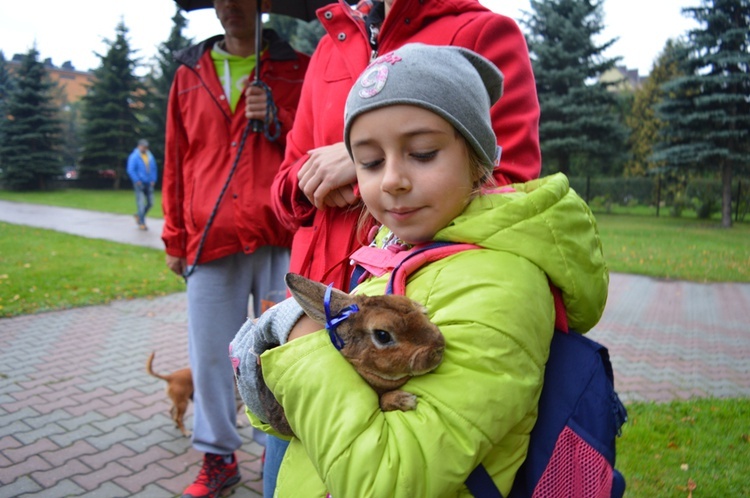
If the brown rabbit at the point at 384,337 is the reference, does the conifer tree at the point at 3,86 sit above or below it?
above

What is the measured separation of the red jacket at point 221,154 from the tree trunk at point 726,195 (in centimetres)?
1880

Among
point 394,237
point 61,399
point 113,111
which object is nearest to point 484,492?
point 394,237

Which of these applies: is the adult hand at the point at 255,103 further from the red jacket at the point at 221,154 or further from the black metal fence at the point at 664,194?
the black metal fence at the point at 664,194

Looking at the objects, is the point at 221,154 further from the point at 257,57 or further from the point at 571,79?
the point at 571,79

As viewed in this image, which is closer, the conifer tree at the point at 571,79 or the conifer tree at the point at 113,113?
the conifer tree at the point at 571,79

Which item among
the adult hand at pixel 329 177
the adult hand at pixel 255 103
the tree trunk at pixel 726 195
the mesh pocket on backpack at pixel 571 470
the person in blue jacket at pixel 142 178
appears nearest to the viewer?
the mesh pocket on backpack at pixel 571 470

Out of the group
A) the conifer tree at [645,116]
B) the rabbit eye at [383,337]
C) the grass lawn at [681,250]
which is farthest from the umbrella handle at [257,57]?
the conifer tree at [645,116]

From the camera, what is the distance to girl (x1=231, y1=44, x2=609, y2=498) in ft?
4.02

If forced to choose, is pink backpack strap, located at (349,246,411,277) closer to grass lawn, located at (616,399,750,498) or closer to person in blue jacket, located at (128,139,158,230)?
grass lawn, located at (616,399,750,498)

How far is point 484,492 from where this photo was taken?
1.31 m

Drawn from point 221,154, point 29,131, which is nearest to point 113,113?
point 29,131

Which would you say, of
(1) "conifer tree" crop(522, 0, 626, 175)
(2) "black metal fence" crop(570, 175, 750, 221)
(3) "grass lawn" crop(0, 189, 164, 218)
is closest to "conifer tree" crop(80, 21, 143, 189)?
(3) "grass lawn" crop(0, 189, 164, 218)

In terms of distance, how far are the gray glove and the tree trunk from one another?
2030 cm

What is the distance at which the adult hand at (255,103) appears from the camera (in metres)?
3.33
